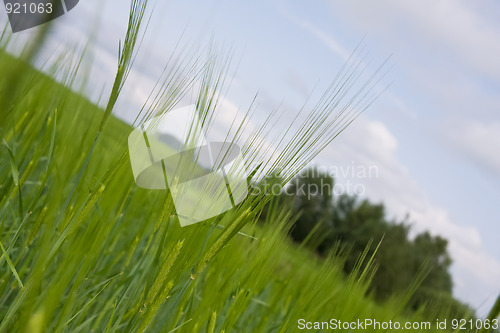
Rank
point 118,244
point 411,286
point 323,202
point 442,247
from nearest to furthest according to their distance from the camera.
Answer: point 411,286 → point 118,244 → point 442,247 → point 323,202

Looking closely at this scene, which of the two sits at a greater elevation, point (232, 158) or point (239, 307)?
point (232, 158)

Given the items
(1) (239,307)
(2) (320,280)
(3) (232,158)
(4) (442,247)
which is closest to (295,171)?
(3) (232,158)

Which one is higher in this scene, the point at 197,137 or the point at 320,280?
the point at 197,137

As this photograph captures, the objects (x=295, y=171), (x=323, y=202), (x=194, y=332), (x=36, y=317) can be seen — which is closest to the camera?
(x=36, y=317)

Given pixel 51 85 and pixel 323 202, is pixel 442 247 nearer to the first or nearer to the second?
pixel 323 202

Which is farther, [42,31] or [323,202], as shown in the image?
Answer: [323,202]

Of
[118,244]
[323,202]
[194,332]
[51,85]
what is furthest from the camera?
[323,202]

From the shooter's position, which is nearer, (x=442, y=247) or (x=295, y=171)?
(x=295, y=171)

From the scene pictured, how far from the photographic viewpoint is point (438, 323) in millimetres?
1036

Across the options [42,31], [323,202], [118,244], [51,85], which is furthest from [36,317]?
[323,202]

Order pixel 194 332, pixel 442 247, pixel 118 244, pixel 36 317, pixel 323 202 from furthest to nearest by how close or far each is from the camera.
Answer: pixel 323 202
pixel 442 247
pixel 118 244
pixel 194 332
pixel 36 317

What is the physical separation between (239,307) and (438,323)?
0.53 m

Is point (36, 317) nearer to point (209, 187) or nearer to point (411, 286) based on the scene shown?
point (209, 187)

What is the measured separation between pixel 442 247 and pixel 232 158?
9681mm
